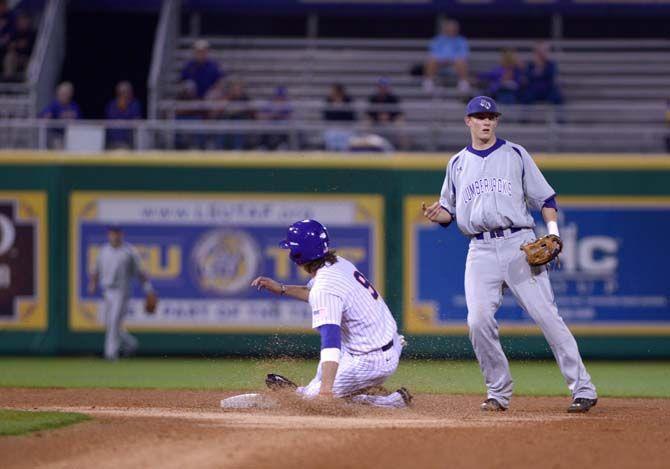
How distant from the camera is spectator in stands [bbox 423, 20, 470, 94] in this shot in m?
17.0

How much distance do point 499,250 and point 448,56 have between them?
922cm

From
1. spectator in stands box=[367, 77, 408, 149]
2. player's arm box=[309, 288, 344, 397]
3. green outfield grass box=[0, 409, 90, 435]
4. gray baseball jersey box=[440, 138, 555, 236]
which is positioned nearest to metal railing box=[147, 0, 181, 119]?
spectator in stands box=[367, 77, 408, 149]

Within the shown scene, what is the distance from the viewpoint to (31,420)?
7910mm

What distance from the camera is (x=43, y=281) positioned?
15266mm

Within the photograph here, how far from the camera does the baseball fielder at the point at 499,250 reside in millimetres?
8445

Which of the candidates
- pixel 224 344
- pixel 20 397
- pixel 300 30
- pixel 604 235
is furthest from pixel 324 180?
pixel 20 397

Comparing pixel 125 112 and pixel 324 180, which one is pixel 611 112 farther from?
pixel 125 112

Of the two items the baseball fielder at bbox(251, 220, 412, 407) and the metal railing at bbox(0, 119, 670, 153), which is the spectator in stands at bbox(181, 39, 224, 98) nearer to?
the metal railing at bbox(0, 119, 670, 153)

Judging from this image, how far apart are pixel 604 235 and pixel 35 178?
7.19m

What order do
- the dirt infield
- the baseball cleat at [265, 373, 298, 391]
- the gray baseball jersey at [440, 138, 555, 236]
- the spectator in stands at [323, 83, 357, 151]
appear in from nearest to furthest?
the dirt infield < the gray baseball jersey at [440, 138, 555, 236] < the baseball cleat at [265, 373, 298, 391] < the spectator in stands at [323, 83, 357, 151]

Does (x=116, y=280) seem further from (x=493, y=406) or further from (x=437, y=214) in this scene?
(x=493, y=406)

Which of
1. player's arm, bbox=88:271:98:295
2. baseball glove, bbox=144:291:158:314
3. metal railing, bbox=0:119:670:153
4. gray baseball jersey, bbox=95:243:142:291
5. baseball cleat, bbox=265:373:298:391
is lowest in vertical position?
baseball glove, bbox=144:291:158:314

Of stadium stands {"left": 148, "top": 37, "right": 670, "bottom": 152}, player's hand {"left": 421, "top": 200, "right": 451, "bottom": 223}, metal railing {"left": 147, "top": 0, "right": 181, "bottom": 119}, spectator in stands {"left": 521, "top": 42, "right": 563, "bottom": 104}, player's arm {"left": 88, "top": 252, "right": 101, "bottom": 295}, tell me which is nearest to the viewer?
player's hand {"left": 421, "top": 200, "right": 451, "bottom": 223}

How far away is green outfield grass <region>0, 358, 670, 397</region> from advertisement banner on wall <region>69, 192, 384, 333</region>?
1.96 ft
